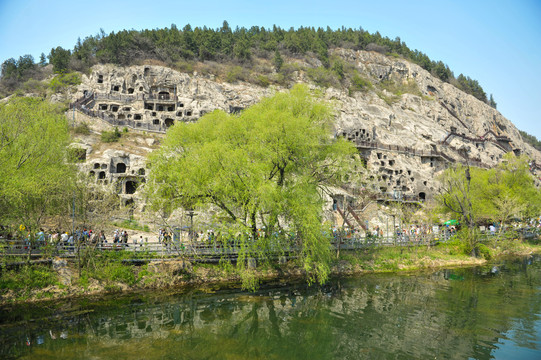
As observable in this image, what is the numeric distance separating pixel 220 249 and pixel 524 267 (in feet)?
93.6

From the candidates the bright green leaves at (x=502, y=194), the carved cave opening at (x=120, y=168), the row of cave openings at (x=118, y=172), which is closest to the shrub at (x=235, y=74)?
the carved cave opening at (x=120, y=168)

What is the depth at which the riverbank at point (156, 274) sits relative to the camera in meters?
19.1

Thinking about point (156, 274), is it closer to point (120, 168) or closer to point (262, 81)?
point (120, 168)

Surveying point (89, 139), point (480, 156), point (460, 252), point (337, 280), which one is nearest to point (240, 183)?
point (337, 280)

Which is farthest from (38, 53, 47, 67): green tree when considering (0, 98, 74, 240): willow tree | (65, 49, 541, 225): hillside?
(0, 98, 74, 240): willow tree

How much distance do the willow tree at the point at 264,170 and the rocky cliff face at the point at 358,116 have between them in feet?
76.0

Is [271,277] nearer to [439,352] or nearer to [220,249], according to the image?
[220,249]

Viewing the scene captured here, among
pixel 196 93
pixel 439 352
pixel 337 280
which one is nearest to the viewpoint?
pixel 439 352

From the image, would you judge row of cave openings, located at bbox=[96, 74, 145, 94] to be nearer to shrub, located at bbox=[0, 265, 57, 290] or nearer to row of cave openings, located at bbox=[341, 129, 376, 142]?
row of cave openings, located at bbox=[341, 129, 376, 142]

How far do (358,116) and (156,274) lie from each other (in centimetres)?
5642

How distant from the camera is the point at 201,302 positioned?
64.3 feet

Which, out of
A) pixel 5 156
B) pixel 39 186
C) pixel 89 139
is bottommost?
pixel 39 186

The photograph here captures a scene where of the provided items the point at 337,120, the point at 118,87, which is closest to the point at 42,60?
the point at 118,87

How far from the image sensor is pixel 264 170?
71.3 feet
